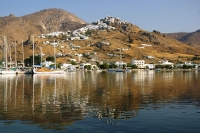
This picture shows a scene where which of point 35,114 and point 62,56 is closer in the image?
point 35,114

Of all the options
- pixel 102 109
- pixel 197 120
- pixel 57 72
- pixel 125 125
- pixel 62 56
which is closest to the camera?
pixel 125 125

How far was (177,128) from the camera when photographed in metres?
18.7

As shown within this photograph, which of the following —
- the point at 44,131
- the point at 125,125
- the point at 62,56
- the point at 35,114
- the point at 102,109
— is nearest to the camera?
the point at 44,131

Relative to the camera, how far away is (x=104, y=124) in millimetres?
19641

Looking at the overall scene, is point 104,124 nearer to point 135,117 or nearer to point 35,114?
point 135,117

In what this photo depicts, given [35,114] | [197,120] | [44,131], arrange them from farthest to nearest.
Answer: [35,114] < [197,120] < [44,131]

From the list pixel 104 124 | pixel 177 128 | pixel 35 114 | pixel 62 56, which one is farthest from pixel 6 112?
pixel 62 56

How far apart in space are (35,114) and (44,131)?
5.21 m

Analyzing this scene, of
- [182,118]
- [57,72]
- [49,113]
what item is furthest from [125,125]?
[57,72]

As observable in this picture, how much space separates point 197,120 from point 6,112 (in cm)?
1479

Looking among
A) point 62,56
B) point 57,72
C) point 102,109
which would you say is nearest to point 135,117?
point 102,109

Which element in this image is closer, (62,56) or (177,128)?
(177,128)

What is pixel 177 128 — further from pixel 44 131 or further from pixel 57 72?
pixel 57 72

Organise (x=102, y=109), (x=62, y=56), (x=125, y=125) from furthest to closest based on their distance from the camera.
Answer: (x=62, y=56) < (x=102, y=109) < (x=125, y=125)
